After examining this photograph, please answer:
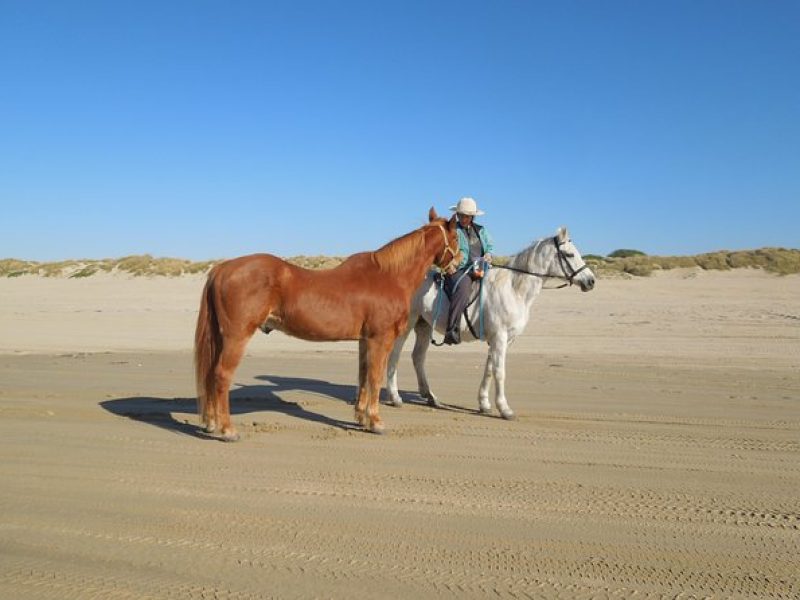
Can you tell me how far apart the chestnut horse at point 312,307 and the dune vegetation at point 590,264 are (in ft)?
56.2

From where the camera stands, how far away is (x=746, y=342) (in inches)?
568

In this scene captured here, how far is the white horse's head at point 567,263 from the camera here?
8391 millimetres

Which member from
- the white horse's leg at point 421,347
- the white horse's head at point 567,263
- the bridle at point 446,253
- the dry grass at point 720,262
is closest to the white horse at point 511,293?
the white horse's head at point 567,263

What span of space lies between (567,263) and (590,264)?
23594 mm

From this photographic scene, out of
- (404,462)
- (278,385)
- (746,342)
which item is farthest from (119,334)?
(746,342)

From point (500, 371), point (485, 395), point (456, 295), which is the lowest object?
point (485, 395)

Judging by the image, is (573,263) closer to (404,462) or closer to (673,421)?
(673,421)

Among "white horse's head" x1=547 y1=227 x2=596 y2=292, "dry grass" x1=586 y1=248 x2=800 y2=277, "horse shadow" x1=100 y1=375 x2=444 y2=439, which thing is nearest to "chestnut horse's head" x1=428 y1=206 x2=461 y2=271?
"white horse's head" x1=547 y1=227 x2=596 y2=292

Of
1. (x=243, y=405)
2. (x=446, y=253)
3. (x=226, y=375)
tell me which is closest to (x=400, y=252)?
(x=446, y=253)

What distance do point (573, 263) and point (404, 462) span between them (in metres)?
4.00

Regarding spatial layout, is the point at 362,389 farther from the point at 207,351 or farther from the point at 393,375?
the point at 207,351

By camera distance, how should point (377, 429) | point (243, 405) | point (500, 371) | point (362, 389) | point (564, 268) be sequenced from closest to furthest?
point (377, 429), point (362, 389), point (500, 371), point (564, 268), point (243, 405)

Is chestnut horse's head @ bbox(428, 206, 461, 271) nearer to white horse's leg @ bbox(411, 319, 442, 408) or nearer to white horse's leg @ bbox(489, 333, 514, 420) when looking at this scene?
white horse's leg @ bbox(489, 333, 514, 420)

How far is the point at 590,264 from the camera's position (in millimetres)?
30891
